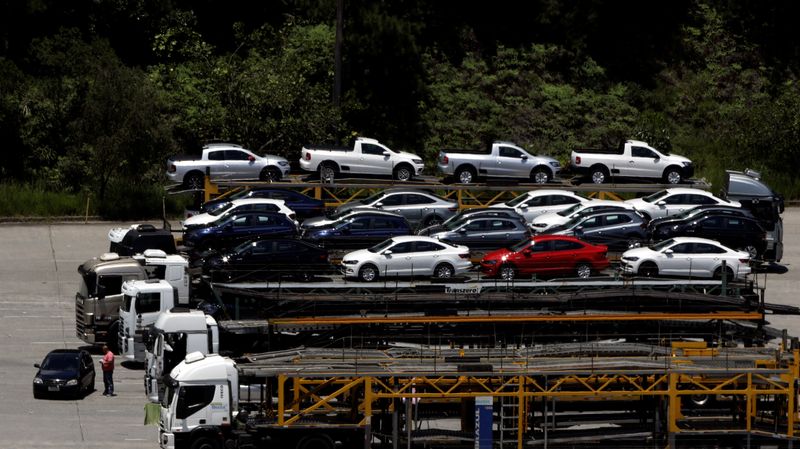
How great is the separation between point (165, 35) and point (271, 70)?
6.09 metres

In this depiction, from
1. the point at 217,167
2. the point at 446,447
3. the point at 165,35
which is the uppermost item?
the point at 165,35

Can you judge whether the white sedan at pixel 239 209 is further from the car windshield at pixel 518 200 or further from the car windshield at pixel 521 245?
the car windshield at pixel 518 200

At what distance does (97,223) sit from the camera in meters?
56.6

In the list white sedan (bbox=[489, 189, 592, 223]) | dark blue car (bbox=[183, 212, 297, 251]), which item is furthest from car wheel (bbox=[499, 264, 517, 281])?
dark blue car (bbox=[183, 212, 297, 251])

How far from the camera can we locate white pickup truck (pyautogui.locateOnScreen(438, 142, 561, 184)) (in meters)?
53.2

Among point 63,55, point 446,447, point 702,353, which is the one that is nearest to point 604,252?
point 702,353

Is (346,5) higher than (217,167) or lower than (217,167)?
higher

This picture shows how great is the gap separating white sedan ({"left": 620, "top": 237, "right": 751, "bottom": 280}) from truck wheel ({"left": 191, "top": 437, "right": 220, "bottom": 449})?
1636cm

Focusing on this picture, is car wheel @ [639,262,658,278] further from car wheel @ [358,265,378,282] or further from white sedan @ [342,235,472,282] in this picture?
car wheel @ [358,265,378,282]

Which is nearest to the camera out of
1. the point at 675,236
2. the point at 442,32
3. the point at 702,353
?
the point at 702,353

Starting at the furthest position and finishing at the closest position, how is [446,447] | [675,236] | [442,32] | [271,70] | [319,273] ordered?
[442,32], [271,70], [675,236], [319,273], [446,447]

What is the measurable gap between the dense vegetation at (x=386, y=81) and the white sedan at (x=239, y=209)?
8.94 m

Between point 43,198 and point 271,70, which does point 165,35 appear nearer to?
point 271,70

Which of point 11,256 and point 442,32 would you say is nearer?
point 11,256
